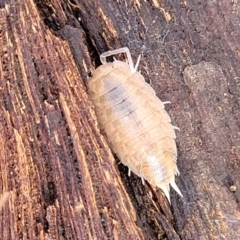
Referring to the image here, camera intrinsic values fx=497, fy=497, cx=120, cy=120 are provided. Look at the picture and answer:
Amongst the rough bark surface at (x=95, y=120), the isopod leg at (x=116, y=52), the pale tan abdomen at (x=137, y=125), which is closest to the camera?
the rough bark surface at (x=95, y=120)

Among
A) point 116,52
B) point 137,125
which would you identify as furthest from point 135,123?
point 116,52

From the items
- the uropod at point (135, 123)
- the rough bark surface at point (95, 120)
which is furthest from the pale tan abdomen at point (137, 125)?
the rough bark surface at point (95, 120)

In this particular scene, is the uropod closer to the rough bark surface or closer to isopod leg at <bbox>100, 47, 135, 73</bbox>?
isopod leg at <bbox>100, 47, 135, 73</bbox>

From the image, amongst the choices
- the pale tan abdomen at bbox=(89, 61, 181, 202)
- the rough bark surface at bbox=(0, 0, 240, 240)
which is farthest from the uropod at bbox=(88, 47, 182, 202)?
the rough bark surface at bbox=(0, 0, 240, 240)

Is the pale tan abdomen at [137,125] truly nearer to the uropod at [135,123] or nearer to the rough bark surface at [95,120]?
the uropod at [135,123]

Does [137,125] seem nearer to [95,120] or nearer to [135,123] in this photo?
[135,123]

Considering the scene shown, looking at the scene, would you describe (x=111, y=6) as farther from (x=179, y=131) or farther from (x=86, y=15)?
(x=179, y=131)

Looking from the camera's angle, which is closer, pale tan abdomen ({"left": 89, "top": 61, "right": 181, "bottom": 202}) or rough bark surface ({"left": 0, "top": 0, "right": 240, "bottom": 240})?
rough bark surface ({"left": 0, "top": 0, "right": 240, "bottom": 240})
